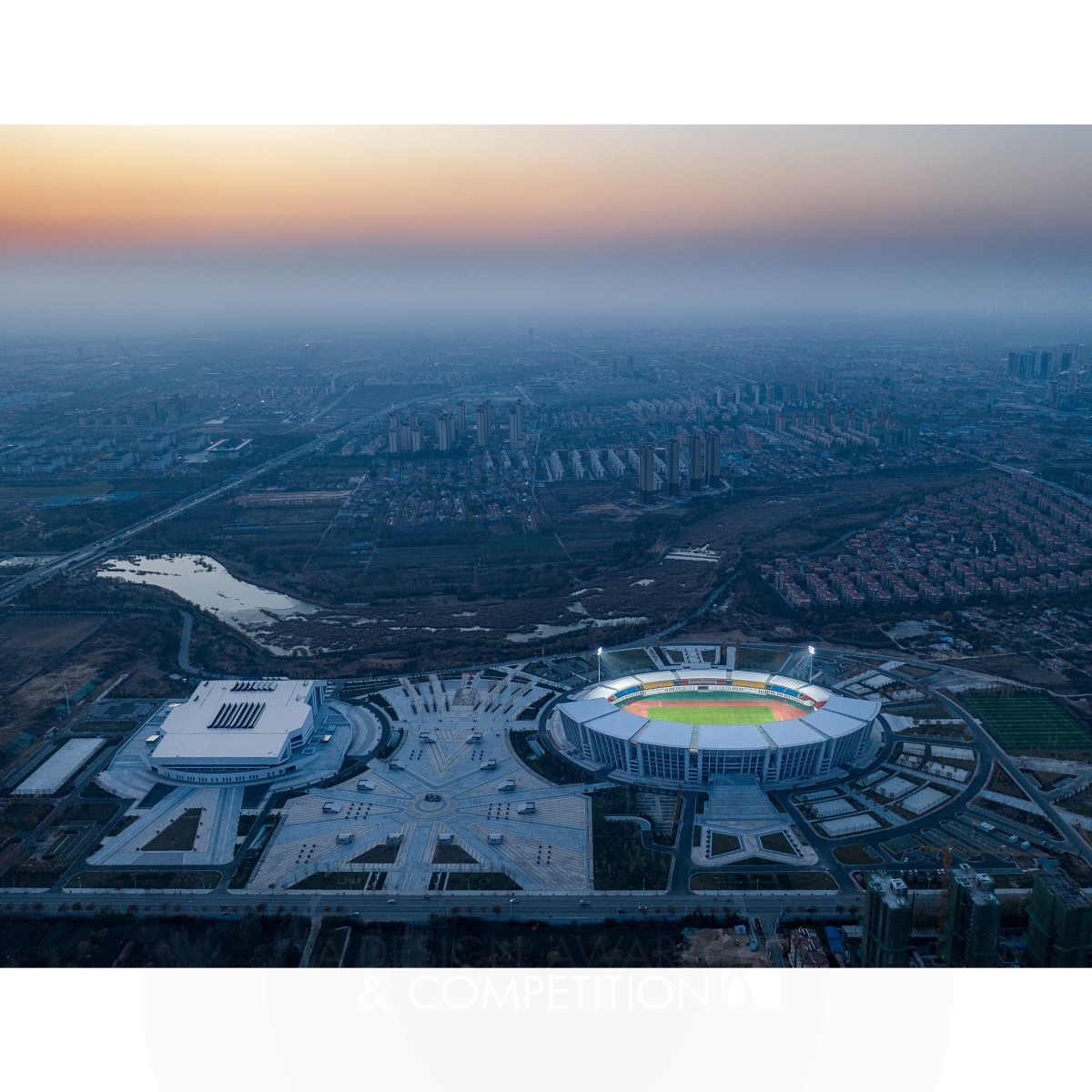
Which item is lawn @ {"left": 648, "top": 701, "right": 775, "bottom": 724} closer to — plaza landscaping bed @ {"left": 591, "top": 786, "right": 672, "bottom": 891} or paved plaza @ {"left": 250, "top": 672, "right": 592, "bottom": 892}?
plaza landscaping bed @ {"left": 591, "top": 786, "right": 672, "bottom": 891}

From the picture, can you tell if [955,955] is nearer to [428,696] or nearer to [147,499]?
[428,696]

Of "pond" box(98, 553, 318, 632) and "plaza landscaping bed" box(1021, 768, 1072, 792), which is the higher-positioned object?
"plaza landscaping bed" box(1021, 768, 1072, 792)

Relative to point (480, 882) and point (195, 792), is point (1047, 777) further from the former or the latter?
point (195, 792)

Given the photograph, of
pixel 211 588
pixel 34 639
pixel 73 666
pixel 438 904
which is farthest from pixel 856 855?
pixel 211 588

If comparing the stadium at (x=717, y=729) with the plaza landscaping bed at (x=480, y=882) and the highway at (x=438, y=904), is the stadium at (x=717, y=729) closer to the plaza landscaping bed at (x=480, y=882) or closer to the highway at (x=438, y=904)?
the highway at (x=438, y=904)

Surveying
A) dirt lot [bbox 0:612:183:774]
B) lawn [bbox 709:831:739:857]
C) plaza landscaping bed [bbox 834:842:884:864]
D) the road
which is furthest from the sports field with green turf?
the road

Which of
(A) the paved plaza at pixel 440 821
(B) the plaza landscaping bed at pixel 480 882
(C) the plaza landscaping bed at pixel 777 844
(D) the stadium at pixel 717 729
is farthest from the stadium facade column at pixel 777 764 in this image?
(B) the plaza landscaping bed at pixel 480 882
